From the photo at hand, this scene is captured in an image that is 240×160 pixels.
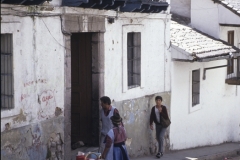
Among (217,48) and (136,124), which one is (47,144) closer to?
(136,124)

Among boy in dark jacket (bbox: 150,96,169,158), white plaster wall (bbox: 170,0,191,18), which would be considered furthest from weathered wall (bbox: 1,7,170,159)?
white plaster wall (bbox: 170,0,191,18)

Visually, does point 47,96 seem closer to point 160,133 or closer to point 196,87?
point 160,133

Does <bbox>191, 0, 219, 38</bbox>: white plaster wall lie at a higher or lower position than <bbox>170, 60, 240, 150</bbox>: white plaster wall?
higher

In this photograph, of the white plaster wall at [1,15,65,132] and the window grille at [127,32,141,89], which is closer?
the white plaster wall at [1,15,65,132]

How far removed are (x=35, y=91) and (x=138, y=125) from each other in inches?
172

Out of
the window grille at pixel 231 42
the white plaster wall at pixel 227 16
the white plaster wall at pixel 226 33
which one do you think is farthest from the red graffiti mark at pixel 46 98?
the window grille at pixel 231 42

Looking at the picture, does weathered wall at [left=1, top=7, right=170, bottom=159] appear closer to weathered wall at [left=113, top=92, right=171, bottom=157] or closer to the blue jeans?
weathered wall at [left=113, top=92, right=171, bottom=157]

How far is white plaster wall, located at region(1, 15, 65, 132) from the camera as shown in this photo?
32.4 ft

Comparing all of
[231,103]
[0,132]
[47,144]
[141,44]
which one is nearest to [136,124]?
[141,44]

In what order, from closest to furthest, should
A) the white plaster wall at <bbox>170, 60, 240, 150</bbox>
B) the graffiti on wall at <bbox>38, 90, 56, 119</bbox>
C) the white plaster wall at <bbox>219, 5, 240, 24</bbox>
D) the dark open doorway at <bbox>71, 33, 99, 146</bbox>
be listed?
the graffiti on wall at <bbox>38, 90, 56, 119</bbox>, the dark open doorway at <bbox>71, 33, 99, 146</bbox>, the white plaster wall at <bbox>170, 60, 240, 150</bbox>, the white plaster wall at <bbox>219, 5, 240, 24</bbox>

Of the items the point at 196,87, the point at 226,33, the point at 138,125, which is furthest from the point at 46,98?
the point at 226,33

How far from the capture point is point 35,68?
409 inches

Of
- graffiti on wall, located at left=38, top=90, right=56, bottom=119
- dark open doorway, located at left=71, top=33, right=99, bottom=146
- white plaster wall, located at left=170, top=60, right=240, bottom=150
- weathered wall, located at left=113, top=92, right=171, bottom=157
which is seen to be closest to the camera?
graffiti on wall, located at left=38, top=90, right=56, bottom=119

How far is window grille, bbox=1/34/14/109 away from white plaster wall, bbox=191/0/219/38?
10.1 metres
